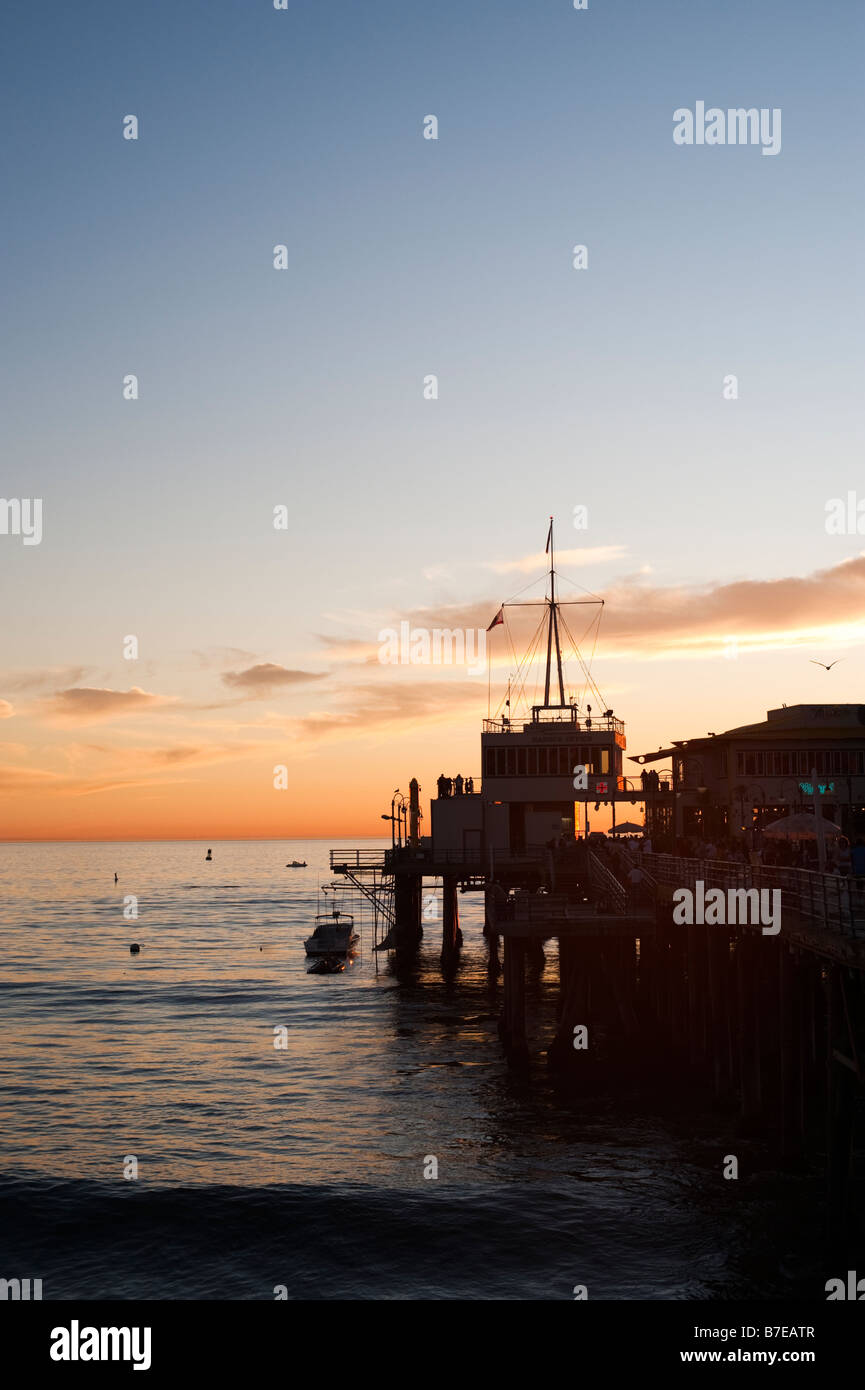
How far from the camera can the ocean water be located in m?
22.1

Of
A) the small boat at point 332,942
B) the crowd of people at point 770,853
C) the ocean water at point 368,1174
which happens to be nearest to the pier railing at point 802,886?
the crowd of people at point 770,853

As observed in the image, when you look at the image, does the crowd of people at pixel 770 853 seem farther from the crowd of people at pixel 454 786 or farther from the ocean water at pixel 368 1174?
the crowd of people at pixel 454 786

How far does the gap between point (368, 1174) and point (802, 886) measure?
1263 centimetres

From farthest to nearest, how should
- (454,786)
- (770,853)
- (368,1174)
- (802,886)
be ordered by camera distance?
(454,786) < (770,853) < (368,1174) < (802,886)

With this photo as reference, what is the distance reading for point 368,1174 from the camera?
28453mm

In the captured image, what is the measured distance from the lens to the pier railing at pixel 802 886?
20.1 meters

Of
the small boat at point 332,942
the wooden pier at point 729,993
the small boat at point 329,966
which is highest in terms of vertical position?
the wooden pier at point 729,993

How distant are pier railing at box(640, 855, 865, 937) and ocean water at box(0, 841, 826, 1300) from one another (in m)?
5.74

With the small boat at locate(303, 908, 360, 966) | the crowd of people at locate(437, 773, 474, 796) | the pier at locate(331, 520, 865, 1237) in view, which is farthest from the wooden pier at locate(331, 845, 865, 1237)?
the small boat at locate(303, 908, 360, 966)

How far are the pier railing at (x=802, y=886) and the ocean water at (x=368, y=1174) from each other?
5745 mm

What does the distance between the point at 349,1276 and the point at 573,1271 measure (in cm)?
424

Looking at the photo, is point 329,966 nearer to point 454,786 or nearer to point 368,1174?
point 454,786

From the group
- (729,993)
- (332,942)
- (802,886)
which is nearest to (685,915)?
(729,993)

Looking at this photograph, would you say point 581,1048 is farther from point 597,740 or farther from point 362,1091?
point 597,740
